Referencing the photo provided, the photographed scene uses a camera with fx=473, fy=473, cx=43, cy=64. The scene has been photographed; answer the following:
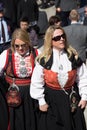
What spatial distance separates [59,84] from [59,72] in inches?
5.2

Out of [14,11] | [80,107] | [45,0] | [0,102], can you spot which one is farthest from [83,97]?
[45,0]

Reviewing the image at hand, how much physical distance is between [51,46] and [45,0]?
11.9 meters

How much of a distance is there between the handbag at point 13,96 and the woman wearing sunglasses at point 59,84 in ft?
0.85

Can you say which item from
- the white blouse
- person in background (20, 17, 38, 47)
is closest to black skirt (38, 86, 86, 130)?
the white blouse

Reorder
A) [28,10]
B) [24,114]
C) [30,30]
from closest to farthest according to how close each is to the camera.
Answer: [24,114]
[30,30]
[28,10]

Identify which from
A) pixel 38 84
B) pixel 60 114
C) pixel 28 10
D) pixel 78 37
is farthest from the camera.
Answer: pixel 28 10

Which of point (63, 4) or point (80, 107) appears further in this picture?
point (63, 4)

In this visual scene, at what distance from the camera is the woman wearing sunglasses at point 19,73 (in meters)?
5.16

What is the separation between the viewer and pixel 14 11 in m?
11.2

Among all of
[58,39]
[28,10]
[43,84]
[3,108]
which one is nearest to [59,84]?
[43,84]

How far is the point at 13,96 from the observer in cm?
520

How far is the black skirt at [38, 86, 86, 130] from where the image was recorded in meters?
5.02

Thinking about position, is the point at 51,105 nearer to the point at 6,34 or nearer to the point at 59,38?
the point at 59,38

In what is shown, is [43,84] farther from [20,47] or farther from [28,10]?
[28,10]
